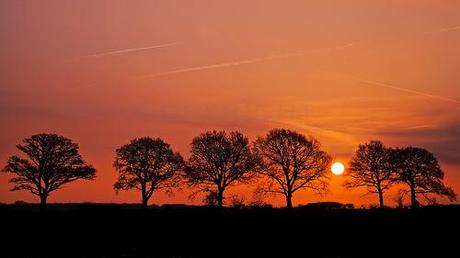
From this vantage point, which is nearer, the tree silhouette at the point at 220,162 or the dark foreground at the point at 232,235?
the dark foreground at the point at 232,235

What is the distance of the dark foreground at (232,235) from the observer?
2806 centimetres

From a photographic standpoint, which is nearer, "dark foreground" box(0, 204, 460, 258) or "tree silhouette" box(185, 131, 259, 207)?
"dark foreground" box(0, 204, 460, 258)

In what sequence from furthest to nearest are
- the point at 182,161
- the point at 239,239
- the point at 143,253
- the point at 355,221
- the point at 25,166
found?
the point at 182,161 < the point at 25,166 < the point at 355,221 < the point at 239,239 < the point at 143,253

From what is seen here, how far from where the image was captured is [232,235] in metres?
32.3

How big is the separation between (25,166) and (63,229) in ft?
127

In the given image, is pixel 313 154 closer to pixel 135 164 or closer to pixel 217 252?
pixel 135 164

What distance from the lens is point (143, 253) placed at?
2742cm

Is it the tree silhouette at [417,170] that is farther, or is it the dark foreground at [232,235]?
the tree silhouette at [417,170]

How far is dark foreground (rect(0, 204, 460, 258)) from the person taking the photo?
28062 millimetres

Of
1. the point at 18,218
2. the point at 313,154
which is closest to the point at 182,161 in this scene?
the point at 313,154

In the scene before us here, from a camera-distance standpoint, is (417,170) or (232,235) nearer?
(232,235)

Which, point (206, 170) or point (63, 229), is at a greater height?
point (206, 170)

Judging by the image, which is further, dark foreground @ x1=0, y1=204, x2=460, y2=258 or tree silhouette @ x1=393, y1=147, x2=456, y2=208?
tree silhouette @ x1=393, y1=147, x2=456, y2=208

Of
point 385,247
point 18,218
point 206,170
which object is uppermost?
point 206,170
